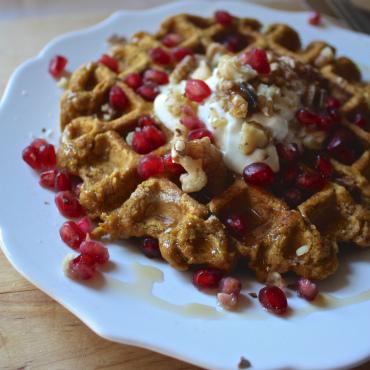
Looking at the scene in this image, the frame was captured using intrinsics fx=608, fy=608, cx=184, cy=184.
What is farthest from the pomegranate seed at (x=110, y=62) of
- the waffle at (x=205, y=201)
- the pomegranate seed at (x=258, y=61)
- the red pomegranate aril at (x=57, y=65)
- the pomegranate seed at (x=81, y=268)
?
the pomegranate seed at (x=81, y=268)

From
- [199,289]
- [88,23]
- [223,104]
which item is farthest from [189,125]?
[88,23]

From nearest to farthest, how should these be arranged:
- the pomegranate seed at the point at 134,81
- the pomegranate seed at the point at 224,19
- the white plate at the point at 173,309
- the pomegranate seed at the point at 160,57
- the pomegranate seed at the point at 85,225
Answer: the white plate at the point at 173,309
the pomegranate seed at the point at 85,225
the pomegranate seed at the point at 134,81
the pomegranate seed at the point at 160,57
the pomegranate seed at the point at 224,19

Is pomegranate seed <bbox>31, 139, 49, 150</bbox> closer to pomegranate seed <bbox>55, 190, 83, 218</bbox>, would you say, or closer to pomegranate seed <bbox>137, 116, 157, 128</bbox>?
pomegranate seed <bbox>55, 190, 83, 218</bbox>

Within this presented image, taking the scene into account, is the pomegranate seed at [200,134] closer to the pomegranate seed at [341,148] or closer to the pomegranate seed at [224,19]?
the pomegranate seed at [341,148]

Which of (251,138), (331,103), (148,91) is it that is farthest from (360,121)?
(148,91)

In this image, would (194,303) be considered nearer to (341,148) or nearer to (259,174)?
(259,174)

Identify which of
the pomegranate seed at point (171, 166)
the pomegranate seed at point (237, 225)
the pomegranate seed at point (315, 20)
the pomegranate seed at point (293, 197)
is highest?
the pomegranate seed at point (315, 20)
